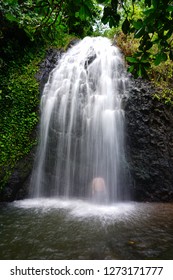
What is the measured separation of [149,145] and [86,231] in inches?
109

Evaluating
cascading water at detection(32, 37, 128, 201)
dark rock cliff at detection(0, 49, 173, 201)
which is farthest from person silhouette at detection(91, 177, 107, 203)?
dark rock cliff at detection(0, 49, 173, 201)

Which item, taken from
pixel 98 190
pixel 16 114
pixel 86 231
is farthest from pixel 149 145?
pixel 16 114

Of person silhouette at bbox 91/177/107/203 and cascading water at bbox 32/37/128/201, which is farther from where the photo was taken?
cascading water at bbox 32/37/128/201

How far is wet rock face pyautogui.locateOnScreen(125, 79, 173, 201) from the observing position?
4957mm

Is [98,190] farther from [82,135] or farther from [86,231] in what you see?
[86,231]

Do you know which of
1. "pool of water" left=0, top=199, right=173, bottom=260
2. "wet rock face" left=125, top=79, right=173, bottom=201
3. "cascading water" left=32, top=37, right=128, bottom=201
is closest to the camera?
"pool of water" left=0, top=199, right=173, bottom=260

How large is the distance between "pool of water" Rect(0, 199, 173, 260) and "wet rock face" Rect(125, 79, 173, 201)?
424mm

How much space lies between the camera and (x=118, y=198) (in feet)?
16.1

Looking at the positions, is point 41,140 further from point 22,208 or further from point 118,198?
point 118,198

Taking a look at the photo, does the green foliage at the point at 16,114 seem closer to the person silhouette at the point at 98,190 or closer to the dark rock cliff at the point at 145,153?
the dark rock cliff at the point at 145,153

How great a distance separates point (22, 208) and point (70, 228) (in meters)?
1.53

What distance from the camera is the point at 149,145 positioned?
5105mm

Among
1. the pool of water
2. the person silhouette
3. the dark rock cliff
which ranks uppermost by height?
the dark rock cliff

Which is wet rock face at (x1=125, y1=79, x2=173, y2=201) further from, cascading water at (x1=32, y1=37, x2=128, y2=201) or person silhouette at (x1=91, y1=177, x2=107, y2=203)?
person silhouette at (x1=91, y1=177, x2=107, y2=203)
